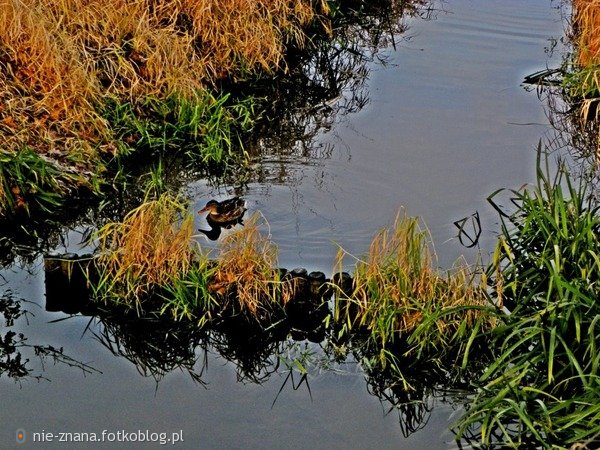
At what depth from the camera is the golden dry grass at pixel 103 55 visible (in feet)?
32.3

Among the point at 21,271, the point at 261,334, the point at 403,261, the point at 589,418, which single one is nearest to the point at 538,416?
the point at 589,418

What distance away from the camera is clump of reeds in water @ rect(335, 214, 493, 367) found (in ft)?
22.8

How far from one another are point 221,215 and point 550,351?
375 cm

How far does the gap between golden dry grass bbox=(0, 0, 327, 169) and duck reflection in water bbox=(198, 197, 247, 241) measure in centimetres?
176

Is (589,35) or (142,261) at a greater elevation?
(589,35)

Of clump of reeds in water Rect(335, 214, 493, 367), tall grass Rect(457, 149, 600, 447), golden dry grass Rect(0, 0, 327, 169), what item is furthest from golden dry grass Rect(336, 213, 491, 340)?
golden dry grass Rect(0, 0, 327, 169)

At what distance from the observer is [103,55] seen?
424 inches

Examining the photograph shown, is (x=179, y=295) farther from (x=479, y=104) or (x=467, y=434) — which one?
(x=479, y=104)

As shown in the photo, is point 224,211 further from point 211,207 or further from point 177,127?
point 177,127

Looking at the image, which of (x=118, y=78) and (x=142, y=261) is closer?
(x=142, y=261)

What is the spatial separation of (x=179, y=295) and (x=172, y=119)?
3.83m

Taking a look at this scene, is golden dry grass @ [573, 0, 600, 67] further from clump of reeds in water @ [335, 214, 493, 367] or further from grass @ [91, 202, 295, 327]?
grass @ [91, 202, 295, 327]

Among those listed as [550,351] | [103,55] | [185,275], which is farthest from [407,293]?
[103,55]

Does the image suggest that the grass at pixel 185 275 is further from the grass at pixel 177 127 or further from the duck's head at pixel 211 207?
the grass at pixel 177 127
